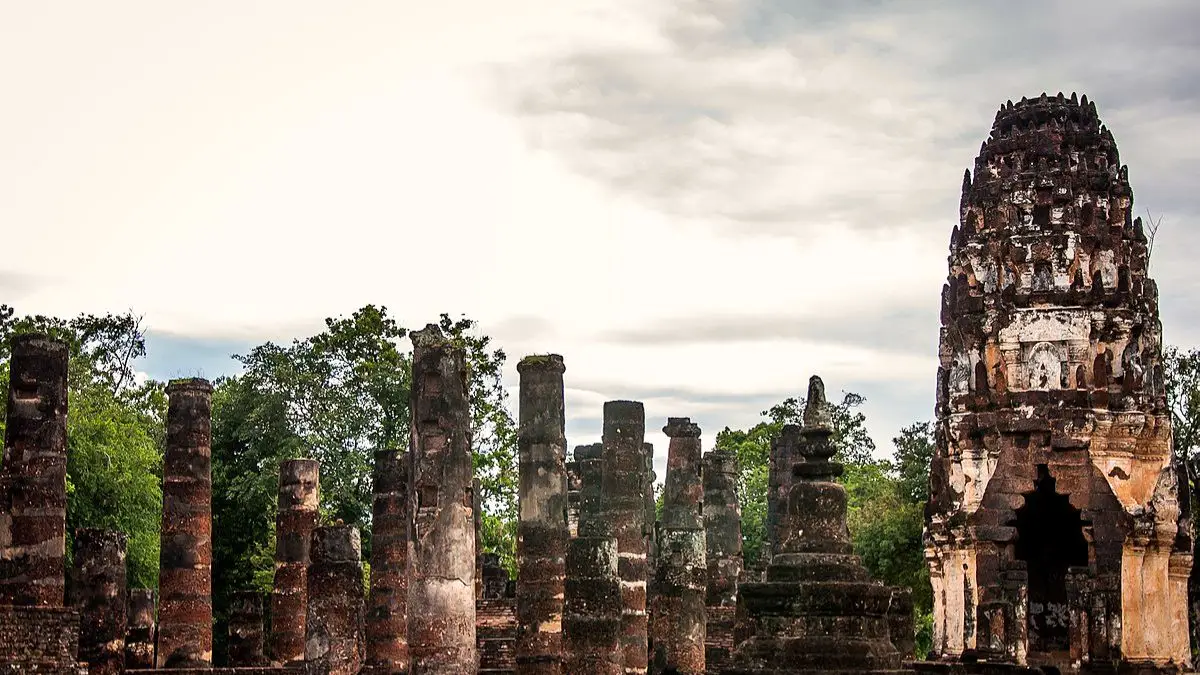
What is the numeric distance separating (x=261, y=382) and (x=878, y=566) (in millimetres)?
16257

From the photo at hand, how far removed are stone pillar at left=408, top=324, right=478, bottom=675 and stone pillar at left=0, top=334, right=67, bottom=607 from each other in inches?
196

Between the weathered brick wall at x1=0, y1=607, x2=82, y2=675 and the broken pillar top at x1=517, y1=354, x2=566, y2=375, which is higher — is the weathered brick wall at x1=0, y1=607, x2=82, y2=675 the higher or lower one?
the lower one

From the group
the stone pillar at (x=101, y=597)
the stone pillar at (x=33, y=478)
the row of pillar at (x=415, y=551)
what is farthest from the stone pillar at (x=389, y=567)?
the stone pillar at (x=33, y=478)

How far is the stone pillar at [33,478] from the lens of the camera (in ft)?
78.1

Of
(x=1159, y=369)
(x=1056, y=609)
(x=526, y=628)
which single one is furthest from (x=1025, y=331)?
(x=526, y=628)

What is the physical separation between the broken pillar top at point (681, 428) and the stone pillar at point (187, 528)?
7.53 metres

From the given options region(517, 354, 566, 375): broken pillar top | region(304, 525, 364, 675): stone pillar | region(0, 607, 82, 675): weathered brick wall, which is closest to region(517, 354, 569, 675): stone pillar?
region(517, 354, 566, 375): broken pillar top

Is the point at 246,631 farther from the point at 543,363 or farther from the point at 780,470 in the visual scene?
the point at 780,470

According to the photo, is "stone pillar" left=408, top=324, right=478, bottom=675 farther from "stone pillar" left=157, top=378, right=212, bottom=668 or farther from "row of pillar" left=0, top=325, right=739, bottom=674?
"stone pillar" left=157, top=378, right=212, bottom=668

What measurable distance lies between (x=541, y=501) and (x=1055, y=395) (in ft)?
24.7

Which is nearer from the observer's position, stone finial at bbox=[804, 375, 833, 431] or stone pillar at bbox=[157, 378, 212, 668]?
stone finial at bbox=[804, 375, 833, 431]

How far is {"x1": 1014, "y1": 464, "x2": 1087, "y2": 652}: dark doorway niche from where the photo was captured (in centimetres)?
2725

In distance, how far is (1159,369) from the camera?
2667cm

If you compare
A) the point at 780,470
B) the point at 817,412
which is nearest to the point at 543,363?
the point at 817,412
